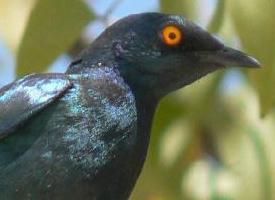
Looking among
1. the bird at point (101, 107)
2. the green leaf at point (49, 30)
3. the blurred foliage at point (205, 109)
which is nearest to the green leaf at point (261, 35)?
the blurred foliage at point (205, 109)

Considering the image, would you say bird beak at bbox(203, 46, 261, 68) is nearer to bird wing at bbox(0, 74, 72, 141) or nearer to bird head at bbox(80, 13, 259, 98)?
bird head at bbox(80, 13, 259, 98)

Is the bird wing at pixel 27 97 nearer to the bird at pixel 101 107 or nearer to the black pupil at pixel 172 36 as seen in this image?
the bird at pixel 101 107

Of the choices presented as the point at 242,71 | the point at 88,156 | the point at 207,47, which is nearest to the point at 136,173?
the point at 88,156

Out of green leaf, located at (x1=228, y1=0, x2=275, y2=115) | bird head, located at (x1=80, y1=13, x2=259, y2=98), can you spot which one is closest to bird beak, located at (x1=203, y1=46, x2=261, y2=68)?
bird head, located at (x1=80, y1=13, x2=259, y2=98)

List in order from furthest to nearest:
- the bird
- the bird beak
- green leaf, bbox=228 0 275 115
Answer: the bird beak, the bird, green leaf, bbox=228 0 275 115

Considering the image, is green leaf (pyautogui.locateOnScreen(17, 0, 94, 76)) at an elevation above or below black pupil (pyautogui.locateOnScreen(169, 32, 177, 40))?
above

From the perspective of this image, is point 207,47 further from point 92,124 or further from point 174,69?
point 92,124

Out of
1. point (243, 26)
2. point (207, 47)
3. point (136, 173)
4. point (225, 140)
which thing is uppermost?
point (243, 26)

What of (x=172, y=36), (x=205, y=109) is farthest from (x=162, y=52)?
(x=205, y=109)
